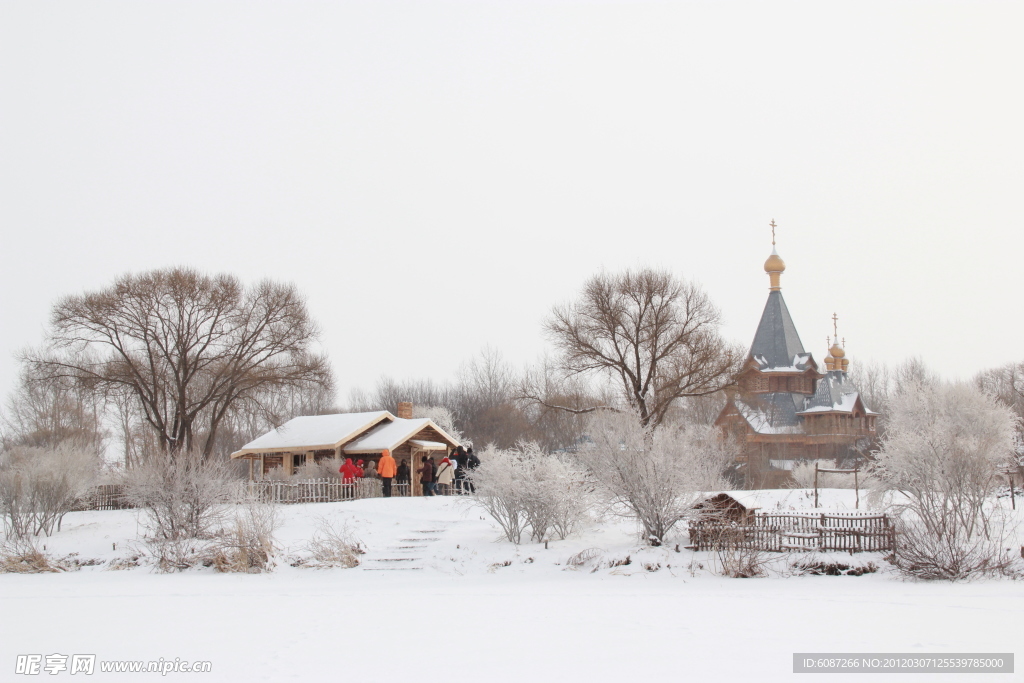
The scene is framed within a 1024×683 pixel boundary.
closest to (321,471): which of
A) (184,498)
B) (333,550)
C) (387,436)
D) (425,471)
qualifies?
(387,436)

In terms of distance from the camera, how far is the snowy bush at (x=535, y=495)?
65.3ft

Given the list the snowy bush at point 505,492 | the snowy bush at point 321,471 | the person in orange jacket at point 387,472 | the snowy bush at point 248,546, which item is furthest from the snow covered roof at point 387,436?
the snowy bush at point 248,546

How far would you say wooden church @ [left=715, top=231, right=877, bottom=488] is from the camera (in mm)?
53656

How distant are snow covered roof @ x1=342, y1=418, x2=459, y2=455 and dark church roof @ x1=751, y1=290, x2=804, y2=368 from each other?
30638mm

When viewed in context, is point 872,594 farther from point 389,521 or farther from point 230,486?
point 230,486

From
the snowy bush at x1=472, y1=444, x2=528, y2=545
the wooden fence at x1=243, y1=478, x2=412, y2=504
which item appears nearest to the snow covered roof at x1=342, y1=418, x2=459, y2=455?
the wooden fence at x1=243, y1=478, x2=412, y2=504

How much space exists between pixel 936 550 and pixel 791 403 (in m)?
41.8

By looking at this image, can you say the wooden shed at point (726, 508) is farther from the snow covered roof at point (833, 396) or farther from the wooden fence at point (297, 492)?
the snow covered roof at point (833, 396)

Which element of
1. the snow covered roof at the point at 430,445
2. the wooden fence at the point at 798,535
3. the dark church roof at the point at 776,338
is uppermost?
the dark church roof at the point at 776,338

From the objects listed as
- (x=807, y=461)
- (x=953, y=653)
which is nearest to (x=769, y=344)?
(x=807, y=461)

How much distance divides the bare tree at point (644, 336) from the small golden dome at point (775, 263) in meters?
20.6

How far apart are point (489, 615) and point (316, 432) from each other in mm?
21966

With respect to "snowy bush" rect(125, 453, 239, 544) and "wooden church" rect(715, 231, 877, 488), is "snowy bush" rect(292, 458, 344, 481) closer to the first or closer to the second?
"snowy bush" rect(125, 453, 239, 544)

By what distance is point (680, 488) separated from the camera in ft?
62.1
